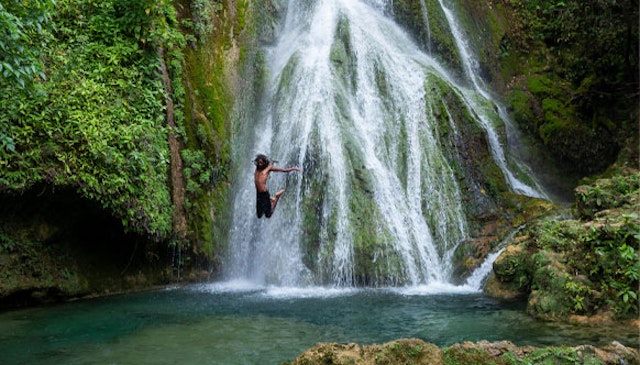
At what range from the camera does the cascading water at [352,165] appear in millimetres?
10445

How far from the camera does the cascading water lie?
10.4 meters

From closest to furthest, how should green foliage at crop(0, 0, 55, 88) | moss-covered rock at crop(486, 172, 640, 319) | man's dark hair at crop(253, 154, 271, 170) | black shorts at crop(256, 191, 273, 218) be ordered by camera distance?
green foliage at crop(0, 0, 55, 88), moss-covered rock at crop(486, 172, 640, 319), man's dark hair at crop(253, 154, 271, 170), black shorts at crop(256, 191, 273, 218)

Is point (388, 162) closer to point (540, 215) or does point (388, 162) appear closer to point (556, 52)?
point (540, 215)

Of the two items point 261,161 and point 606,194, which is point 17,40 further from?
point 606,194

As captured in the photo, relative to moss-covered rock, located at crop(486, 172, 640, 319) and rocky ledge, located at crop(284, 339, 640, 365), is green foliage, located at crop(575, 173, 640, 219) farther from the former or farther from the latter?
rocky ledge, located at crop(284, 339, 640, 365)

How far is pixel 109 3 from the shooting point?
1016 centimetres

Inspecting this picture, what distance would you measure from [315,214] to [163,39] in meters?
4.46

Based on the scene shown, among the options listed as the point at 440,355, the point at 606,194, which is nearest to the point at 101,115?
the point at 440,355

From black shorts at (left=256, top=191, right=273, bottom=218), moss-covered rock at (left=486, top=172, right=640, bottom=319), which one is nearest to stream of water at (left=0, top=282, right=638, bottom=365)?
moss-covered rock at (left=486, top=172, right=640, bottom=319)

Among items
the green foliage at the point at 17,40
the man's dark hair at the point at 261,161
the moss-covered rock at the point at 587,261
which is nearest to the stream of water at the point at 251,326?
the moss-covered rock at the point at 587,261

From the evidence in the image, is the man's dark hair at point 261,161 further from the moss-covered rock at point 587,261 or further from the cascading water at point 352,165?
the moss-covered rock at point 587,261

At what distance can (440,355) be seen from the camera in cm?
414

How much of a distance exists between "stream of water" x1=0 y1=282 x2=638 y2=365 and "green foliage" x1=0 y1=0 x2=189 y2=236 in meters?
1.71

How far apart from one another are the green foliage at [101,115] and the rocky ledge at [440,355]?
5.04m
